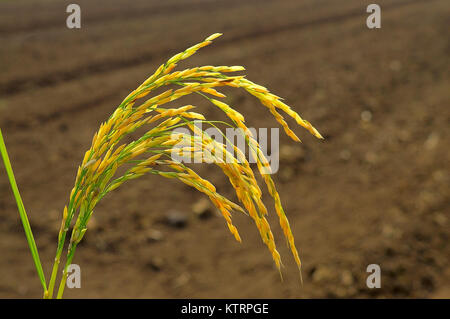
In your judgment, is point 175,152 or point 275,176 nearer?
point 175,152

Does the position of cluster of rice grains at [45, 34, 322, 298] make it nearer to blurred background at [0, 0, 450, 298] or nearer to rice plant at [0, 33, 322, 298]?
rice plant at [0, 33, 322, 298]

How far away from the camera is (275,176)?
4738mm

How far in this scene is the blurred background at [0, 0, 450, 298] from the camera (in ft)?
11.2

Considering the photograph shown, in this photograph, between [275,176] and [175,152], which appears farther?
[275,176]

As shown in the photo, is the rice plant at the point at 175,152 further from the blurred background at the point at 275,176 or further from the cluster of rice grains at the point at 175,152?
the blurred background at the point at 275,176

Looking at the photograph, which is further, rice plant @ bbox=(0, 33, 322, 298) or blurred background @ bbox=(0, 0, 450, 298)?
blurred background @ bbox=(0, 0, 450, 298)

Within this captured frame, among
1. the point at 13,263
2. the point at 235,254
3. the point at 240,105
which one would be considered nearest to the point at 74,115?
the point at 240,105

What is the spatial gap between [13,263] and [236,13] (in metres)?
9.10

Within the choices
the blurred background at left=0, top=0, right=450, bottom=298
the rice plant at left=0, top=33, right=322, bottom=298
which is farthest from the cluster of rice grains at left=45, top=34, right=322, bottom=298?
the blurred background at left=0, top=0, right=450, bottom=298

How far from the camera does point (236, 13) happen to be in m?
11.6

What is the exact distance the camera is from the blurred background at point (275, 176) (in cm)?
343

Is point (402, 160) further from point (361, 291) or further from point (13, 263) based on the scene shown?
point (13, 263)

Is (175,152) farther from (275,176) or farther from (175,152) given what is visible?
(275,176)

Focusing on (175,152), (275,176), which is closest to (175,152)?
(175,152)
